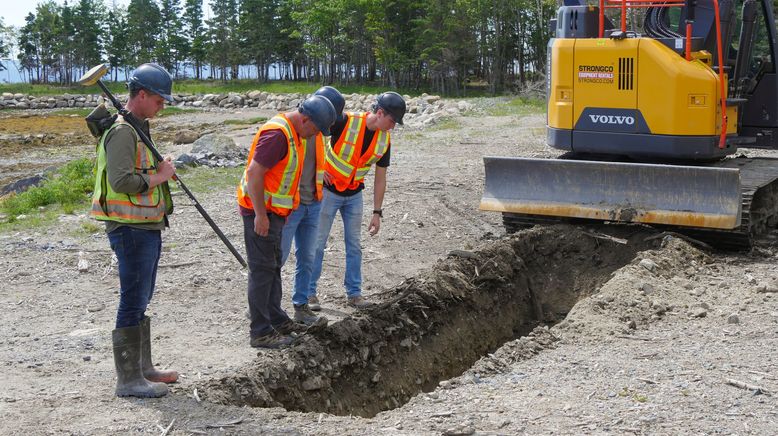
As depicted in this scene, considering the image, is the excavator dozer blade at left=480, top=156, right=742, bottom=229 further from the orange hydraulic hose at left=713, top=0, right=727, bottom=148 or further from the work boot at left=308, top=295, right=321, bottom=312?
the work boot at left=308, top=295, right=321, bottom=312

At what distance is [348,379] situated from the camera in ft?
21.2

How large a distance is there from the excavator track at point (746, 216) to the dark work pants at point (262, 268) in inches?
167

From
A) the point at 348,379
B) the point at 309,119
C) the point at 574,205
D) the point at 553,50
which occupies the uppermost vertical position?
the point at 553,50

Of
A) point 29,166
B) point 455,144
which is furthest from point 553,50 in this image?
point 29,166

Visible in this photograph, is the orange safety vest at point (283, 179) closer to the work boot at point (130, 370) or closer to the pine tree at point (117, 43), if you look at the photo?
the work boot at point (130, 370)

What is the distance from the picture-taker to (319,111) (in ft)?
19.6

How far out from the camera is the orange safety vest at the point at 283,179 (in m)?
6.06

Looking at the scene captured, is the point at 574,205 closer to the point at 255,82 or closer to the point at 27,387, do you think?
the point at 27,387

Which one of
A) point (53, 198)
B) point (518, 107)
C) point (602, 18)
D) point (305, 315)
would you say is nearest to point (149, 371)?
point (305, 315)

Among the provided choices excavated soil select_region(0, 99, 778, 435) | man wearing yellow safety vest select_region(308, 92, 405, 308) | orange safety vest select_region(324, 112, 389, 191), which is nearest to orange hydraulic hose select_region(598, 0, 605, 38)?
excavated soil select_region(0, 99, 778, 435)

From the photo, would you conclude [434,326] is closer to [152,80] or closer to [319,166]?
[319,166]

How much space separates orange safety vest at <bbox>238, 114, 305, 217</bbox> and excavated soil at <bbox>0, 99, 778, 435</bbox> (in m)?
1.02

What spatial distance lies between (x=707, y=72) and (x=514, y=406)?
16.6 feet

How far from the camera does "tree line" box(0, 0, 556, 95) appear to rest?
43062 millimetres
